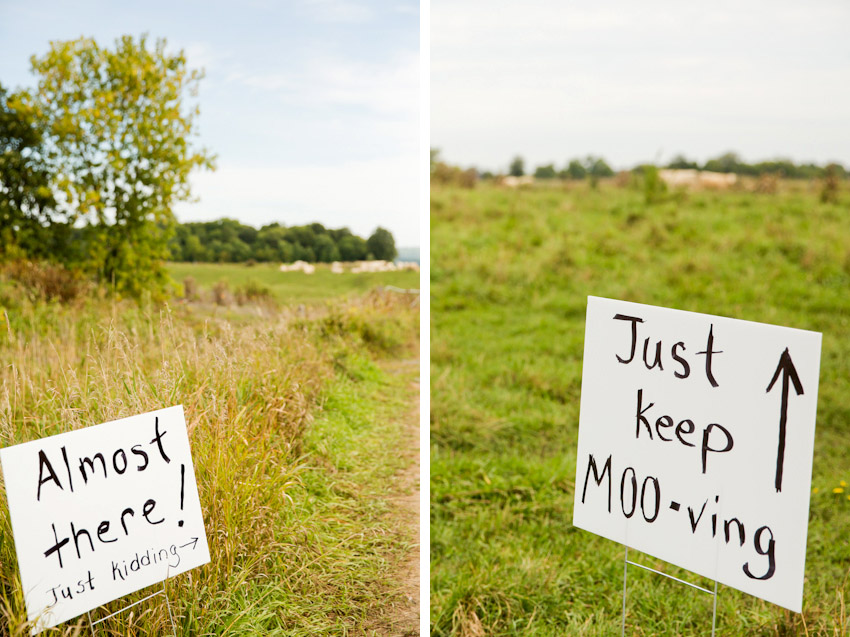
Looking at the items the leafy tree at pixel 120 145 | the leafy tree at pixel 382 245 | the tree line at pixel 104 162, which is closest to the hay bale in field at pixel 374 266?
the leafy tree at pixel 382 245

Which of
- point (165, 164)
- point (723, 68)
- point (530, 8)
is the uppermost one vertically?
point (530, 8)

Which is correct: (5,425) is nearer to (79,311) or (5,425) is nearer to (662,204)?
(79,311)

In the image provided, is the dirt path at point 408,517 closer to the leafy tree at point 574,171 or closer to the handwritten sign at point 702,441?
the handwritten sign at point 702,441

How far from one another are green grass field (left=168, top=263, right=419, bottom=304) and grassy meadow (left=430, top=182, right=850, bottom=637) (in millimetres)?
1085

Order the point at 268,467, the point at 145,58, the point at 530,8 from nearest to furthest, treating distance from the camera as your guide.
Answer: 1. the point at 268,467
2. the point at 145,58
3. the point at 530,8

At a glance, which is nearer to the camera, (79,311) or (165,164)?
(79,311)

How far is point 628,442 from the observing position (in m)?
1.40

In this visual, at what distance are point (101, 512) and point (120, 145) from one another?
1248 millimetres

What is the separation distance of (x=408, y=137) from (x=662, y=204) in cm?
525

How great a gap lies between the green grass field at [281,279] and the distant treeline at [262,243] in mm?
34

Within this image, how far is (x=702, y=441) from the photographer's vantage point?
4.26ft

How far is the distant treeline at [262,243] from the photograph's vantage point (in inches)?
81.7

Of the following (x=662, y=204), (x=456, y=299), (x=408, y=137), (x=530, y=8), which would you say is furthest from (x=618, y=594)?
(x=530, y=8)

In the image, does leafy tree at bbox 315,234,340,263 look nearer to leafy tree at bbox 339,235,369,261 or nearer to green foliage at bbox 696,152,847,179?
leafy tree at bbox 339,235,369,261
